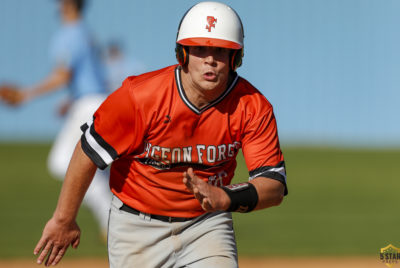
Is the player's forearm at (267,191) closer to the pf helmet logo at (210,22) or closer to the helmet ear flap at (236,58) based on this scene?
the helmet ear flap at (236,58)

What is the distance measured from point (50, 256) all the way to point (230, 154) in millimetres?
1276

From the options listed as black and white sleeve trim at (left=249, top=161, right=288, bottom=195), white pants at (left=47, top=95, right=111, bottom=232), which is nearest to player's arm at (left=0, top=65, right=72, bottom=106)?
white pants at (left=47, top=95, right=111, bottom=232)

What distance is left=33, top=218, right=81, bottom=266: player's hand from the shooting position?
13.7 feet

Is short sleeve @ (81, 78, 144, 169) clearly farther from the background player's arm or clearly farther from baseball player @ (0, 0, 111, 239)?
baseball player @ (0, 0, 111, 239)

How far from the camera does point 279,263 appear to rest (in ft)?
26.3

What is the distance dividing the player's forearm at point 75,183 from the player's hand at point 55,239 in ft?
0.20

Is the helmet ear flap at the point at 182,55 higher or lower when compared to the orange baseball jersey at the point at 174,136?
higher

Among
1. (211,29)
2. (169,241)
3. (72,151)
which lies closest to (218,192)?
(169,241)

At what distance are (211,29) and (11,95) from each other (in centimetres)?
480

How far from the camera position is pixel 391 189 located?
15375 millimetres

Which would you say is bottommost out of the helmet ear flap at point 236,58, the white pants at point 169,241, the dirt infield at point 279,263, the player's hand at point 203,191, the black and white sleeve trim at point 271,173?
the dirt infield at point 279,263

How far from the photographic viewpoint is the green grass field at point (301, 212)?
29.9 feet

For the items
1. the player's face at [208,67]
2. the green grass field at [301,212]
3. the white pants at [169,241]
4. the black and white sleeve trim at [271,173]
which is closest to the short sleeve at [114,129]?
the player's face at [208,67]

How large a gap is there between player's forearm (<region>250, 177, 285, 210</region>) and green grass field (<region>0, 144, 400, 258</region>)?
15.1 feet
